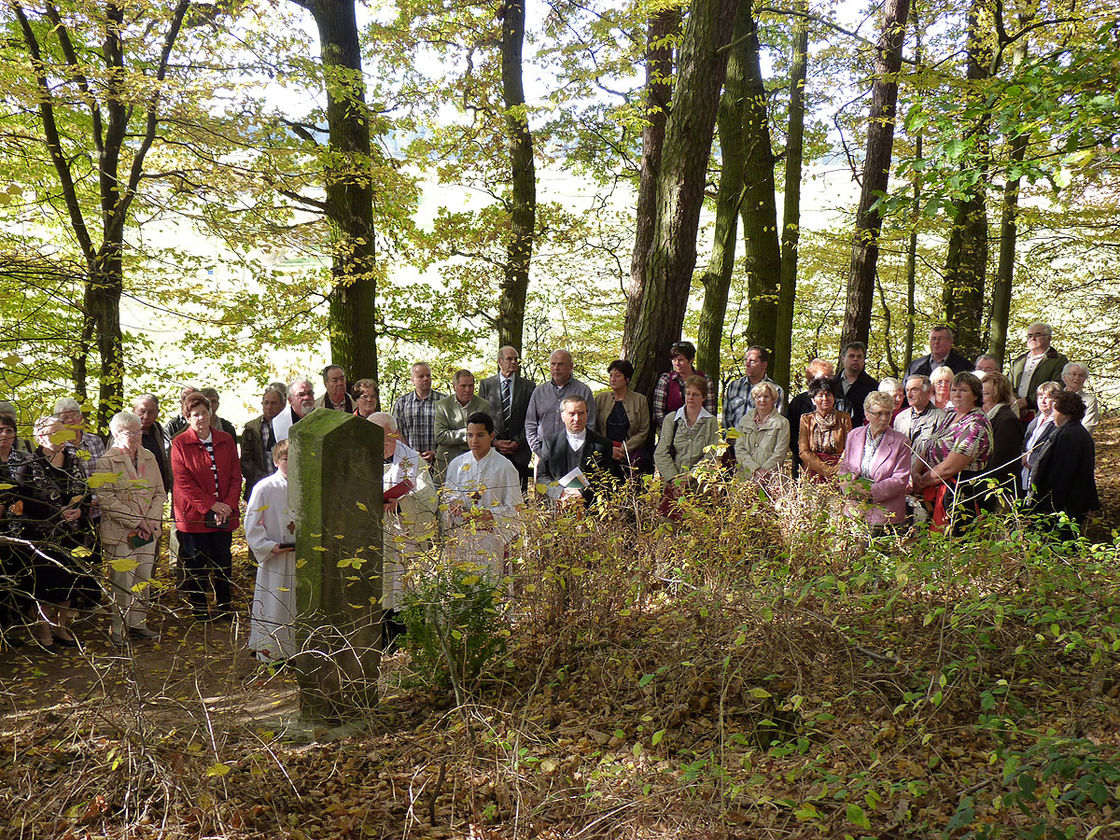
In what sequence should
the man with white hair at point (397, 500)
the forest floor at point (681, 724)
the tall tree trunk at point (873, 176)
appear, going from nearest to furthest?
the forest floor at point (681, 724)
the man with white hair at point (397, 500)
the tall tree trunk at point (873, 176)

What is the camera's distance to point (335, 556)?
4.72 meters

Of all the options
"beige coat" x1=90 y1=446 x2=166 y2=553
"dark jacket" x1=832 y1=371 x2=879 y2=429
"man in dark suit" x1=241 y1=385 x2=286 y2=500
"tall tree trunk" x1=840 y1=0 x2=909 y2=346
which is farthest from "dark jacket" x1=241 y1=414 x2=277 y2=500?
"tall tree trunk" x1=840 y1=0 x2=909 y2=346

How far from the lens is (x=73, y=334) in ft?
32.9

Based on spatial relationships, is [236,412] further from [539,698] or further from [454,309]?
[539,698]

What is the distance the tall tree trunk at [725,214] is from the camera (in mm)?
11070

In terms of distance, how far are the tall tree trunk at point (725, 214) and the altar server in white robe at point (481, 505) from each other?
14.3ft

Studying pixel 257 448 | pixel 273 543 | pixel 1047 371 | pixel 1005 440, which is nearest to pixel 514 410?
pixel 257 448

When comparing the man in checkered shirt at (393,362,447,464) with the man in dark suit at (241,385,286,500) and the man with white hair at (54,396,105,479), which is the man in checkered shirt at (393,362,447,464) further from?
the man with white hair at (54,396,105,479)

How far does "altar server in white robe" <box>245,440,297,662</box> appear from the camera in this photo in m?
6.35

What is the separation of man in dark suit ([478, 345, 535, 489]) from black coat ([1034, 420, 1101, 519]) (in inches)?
187

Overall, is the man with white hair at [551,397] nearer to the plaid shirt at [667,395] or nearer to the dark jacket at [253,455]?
the plaid shirt at [667,395]

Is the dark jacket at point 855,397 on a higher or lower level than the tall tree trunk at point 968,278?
lower

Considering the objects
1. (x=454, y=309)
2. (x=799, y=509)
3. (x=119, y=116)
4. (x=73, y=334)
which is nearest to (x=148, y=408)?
(x=73, y=334)

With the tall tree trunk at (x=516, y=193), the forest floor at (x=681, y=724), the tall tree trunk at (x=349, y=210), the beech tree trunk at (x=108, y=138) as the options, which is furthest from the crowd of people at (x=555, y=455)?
the tall tree trunk at (x=516, y=193)
